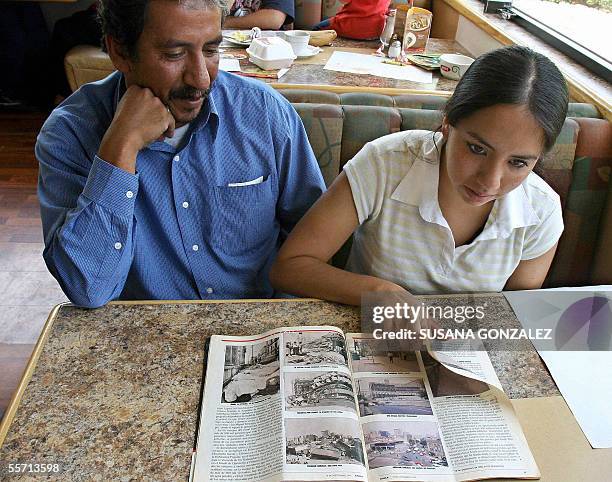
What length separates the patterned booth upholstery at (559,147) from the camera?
4.86 ft

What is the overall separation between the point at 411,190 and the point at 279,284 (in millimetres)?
340

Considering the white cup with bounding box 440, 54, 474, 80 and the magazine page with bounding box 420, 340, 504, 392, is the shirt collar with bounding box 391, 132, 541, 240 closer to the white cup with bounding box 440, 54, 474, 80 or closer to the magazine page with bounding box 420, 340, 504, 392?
the magazine page with bounding box 420, 340, 504, 392

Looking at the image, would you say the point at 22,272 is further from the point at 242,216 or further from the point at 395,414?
the point at 395,414

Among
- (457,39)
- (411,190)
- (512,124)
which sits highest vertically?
(512,124)

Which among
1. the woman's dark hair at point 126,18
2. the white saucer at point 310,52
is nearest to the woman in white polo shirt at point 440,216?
the woman's dark hair at point 126,18

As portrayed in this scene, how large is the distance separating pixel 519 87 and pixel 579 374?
20.0 inches

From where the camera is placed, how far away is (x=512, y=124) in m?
0.99

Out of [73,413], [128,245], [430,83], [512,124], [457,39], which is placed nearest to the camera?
[73,413]

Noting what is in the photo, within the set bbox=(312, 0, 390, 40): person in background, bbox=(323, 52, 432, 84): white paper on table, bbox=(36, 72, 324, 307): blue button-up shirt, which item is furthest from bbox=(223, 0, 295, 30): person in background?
bbox=(36, 72, 324, 307): blue button-up shirt

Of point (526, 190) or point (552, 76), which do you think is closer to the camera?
point (552, 76)

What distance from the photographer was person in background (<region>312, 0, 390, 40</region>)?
2.69m

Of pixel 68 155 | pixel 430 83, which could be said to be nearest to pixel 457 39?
pixel 430 83

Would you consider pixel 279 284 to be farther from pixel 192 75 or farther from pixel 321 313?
pixel 192 75

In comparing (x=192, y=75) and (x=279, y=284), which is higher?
(x=192, y=75)
